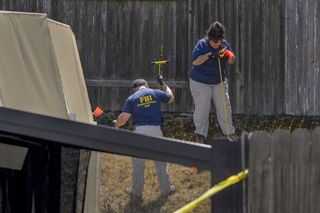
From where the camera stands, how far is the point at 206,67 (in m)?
12.2

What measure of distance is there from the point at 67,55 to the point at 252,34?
5.23 meters

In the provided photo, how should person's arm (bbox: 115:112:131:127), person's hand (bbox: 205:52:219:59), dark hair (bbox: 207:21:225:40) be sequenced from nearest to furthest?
1. person's arm (bbox: 115:112:131:127)
2. dark hair (bbox: 207:21:225:40)
3. person's hand (bbox: 205:52:219:59)

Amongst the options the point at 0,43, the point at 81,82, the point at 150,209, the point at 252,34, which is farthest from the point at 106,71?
the point at 150,209

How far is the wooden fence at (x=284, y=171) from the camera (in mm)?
3844

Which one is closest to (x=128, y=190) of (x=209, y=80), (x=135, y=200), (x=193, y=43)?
(x=135, y=200)

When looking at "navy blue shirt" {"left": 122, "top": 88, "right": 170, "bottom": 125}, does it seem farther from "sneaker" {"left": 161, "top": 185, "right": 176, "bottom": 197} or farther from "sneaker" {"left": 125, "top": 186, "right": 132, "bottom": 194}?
"sneaker" {"left": 125, "top": 186, "right": 132, "bottom": 194}

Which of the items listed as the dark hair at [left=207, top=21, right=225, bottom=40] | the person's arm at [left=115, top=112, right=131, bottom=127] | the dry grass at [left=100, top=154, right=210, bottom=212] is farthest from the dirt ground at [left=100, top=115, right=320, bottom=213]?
the dark hair at [left=207, top=21, right=225, bottom=40]

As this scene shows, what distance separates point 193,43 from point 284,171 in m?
11.2

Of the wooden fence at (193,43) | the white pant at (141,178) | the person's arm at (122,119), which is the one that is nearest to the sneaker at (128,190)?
the white pant at (141,178)

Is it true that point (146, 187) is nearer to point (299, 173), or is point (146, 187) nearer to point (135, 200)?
point (135, 200)

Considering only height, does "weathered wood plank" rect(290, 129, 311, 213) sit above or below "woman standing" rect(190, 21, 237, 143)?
above

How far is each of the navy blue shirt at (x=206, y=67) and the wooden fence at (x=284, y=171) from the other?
8.24m

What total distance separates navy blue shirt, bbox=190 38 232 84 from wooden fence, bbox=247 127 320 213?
824 cm

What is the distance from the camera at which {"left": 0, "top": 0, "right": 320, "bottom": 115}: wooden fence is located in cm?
1485
